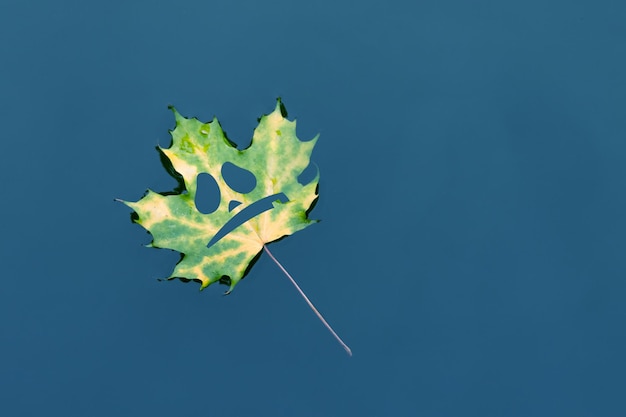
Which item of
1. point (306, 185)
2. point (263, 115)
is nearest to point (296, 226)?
point (306, 185)

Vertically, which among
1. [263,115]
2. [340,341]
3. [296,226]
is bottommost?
[340,341]

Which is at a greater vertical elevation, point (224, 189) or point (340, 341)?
point (224, 189)

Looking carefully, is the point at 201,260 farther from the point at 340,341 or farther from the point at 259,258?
the point at 340,341
